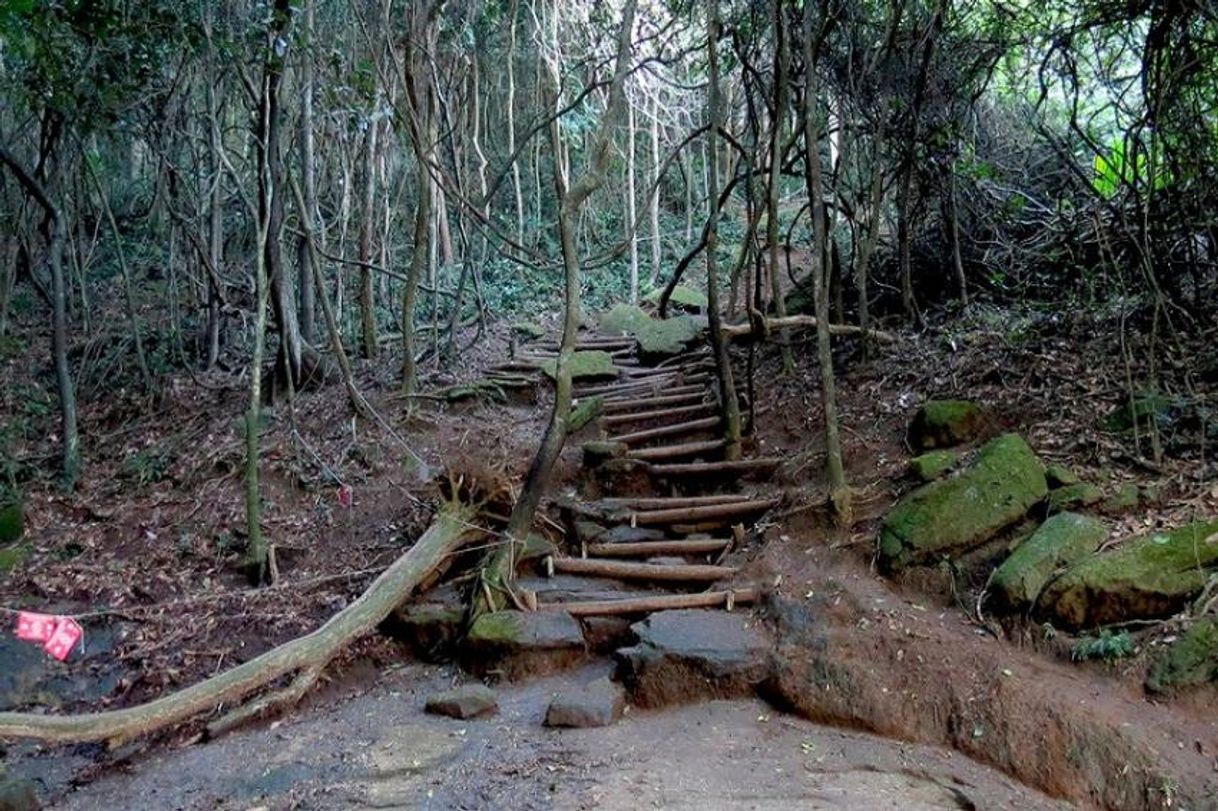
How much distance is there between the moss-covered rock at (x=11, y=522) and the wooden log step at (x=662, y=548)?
14.8ft

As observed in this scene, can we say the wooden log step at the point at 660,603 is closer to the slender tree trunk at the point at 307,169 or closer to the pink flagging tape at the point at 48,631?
the pink flagging tape at the point at 48,631

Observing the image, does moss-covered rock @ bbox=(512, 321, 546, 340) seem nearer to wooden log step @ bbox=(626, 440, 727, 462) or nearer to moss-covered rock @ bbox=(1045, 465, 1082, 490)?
wooden log step @ bbox=(626, 440, 727, 462)

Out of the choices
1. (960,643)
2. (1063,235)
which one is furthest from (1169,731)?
(1063,235)

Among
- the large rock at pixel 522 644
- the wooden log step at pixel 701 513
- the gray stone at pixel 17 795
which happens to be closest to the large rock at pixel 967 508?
the wooden log step at pixel 701 513

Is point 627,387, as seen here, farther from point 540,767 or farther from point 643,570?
point 540,767

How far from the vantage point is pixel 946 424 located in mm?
5348

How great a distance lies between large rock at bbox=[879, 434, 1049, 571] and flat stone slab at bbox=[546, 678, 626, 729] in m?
1.70

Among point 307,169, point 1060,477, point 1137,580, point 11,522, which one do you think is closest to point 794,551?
point 1060,477

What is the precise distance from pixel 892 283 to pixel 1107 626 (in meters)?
5.07

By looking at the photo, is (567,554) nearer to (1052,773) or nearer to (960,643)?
(960,643)

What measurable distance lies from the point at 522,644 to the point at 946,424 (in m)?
2.98

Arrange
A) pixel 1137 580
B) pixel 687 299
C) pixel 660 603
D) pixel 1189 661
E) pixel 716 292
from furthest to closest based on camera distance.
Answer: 1. pixel 687 299
2. pixel 716 292
3. pixel 660 603
4. pixel 1137 580
5. pixel 1189 661

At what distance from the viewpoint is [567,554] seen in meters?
5.82

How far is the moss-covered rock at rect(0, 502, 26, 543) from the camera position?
6434 mm
